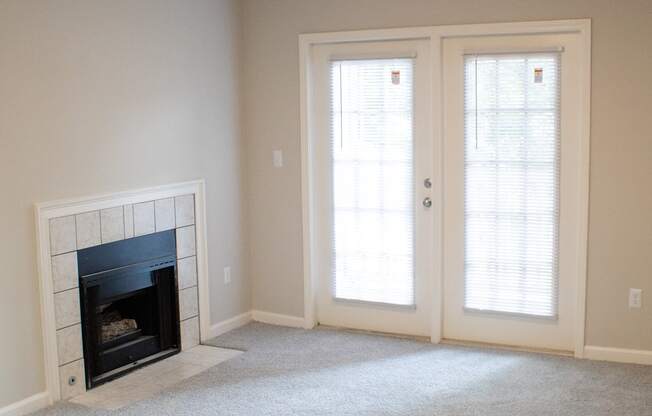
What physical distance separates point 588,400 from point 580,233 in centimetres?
98

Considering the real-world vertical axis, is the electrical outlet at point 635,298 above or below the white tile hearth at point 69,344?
above

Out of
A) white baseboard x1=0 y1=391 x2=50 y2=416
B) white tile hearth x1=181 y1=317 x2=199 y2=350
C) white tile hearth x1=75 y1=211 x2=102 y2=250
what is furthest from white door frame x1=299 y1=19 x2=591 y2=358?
white baseboard x1=0 y1=391 x2=50 y2=416

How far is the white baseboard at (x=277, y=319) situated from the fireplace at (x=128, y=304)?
79 centimetres

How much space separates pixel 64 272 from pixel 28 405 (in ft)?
2.16

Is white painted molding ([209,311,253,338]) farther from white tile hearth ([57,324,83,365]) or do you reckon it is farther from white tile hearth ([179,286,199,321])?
white tile hearth ([57,324,83,365])

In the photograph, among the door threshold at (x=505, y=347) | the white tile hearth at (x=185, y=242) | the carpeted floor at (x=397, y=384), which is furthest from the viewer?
the white tile hearth at (x=185, y=242)

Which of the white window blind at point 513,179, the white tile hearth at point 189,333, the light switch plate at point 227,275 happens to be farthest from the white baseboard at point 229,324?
the white window blind at point 513,179

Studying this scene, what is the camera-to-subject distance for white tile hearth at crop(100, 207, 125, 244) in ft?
14.0

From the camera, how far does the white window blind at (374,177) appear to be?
4941 millimetres

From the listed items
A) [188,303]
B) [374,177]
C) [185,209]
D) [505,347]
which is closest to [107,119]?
[185,209]

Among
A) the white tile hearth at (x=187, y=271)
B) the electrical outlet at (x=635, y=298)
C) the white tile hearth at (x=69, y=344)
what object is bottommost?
the white tile hearth at (x=69, y=344)

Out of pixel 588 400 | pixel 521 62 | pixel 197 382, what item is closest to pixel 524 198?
pixel 521 62

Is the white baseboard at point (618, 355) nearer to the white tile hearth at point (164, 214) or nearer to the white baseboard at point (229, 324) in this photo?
the white baseboard at point (229, 324)

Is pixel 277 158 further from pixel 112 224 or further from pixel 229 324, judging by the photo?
pixel 112 224
